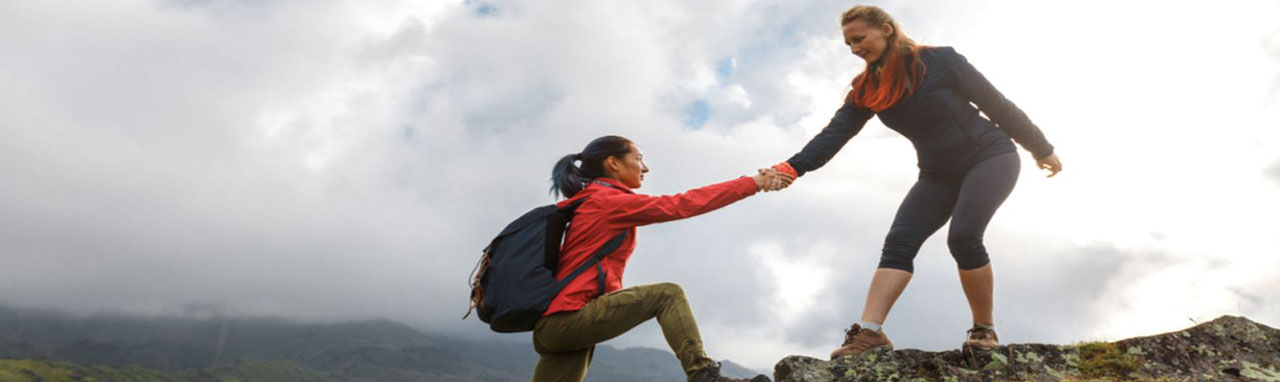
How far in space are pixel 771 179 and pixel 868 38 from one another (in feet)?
5.48

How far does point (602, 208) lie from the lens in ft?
22.7

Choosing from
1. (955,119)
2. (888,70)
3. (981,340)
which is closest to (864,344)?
(981,340)

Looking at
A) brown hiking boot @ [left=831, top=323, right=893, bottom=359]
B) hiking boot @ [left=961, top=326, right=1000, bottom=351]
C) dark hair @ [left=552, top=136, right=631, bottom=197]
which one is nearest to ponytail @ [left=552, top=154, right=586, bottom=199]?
dark hair @ [left=552, top=136, right=631, bottom=197]

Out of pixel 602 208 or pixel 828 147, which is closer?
pixel 602 208

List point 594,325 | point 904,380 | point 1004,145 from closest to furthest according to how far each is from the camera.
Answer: point 594,325
point 904,380
point 1004,145

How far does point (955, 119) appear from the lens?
7.84 meters

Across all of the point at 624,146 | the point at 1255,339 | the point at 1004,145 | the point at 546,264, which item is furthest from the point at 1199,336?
the point at 546,264

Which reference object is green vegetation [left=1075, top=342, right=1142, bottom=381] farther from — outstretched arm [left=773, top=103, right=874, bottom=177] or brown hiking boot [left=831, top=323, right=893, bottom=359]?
outstretched arm [left=773, top=103, right=874, bottom=177]

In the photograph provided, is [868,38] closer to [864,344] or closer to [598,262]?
[864,344]

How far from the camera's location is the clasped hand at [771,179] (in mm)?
7758

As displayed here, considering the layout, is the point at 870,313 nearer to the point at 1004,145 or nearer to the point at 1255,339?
the point at 1004,145

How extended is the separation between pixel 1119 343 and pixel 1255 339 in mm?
1302

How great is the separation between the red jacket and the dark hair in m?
0.53

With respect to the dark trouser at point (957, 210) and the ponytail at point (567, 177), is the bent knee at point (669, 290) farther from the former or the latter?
the dark trouser at point (957, 210)
